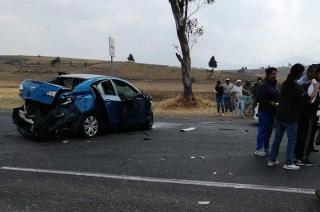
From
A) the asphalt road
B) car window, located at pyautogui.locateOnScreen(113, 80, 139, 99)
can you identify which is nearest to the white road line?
the asphalt road

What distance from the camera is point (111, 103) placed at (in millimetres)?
13180

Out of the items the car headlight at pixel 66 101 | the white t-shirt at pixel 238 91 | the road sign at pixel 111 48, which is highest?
the road sign at pixel 111 48

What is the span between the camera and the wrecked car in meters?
12.0

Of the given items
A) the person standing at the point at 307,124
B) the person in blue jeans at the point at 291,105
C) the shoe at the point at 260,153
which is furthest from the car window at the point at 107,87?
the person in blue jeans at the point at 291,105

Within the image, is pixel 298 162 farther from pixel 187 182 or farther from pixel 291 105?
pixel 187 182

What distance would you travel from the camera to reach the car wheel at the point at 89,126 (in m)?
12.5

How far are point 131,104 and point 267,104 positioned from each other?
4.65 meters

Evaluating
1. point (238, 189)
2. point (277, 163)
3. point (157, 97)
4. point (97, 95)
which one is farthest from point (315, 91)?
point (157, 97)

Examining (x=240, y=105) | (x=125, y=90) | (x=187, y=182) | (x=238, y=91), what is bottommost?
(x=240, y=105)

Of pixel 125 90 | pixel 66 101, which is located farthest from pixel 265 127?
pixel 125 90

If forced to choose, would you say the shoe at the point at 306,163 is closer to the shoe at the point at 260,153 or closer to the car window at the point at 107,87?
the shoe at the point at 260,153

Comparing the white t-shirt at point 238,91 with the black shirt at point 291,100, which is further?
the white t-shirt at point 238,91

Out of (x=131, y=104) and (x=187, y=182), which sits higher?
(x=131, y=104)

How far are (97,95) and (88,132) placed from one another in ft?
2.90
